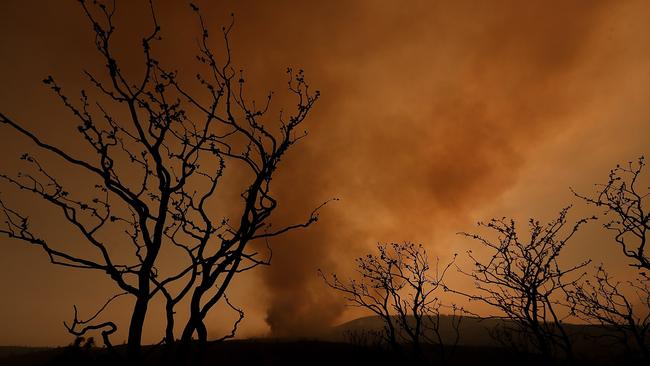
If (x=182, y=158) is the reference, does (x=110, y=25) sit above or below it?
above

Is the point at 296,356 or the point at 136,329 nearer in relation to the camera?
the point at 136,329

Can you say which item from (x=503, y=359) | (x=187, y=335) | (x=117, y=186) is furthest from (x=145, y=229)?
(x=503, y=359)

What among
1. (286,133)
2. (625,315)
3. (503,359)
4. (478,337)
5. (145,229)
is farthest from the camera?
(478,337)

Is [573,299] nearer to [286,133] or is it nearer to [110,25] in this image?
[286,133]

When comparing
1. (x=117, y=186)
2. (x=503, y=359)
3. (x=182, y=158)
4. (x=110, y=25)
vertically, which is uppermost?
(x=110, y=25)

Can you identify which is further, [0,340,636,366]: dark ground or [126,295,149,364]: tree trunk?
[0,340,636,366]: dark ground

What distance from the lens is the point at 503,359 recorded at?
39000 millimetres

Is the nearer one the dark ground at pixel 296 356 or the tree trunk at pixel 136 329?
the tree trunk at pixel 136 329

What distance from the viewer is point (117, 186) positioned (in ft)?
14.2

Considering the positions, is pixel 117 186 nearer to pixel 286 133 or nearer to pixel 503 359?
pixel 286 133

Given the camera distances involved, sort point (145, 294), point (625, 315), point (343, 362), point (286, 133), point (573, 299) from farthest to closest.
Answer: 1. point (343, 362)
2. point (573, 299)
3. point (625, 315)
4. point (286, 133)
5. point (145, 294)

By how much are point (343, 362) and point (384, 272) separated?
24929 millimetres

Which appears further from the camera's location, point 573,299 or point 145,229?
point 573,299

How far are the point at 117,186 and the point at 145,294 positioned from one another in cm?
146
